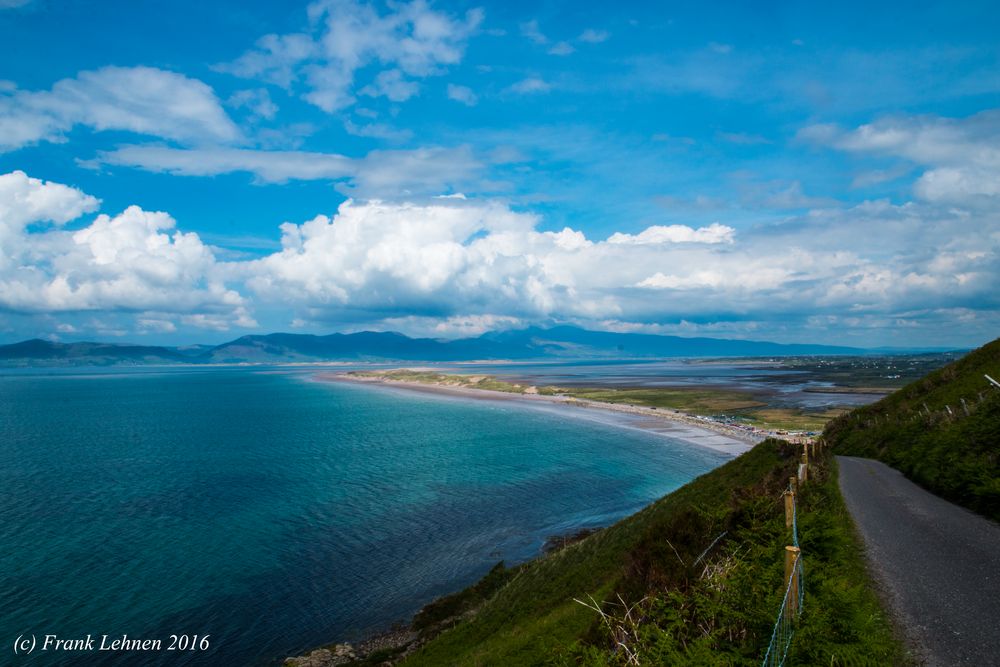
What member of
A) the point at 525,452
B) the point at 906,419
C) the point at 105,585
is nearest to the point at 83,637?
the point at 105,585

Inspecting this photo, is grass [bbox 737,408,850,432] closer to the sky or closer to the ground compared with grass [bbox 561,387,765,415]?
closer to the sky

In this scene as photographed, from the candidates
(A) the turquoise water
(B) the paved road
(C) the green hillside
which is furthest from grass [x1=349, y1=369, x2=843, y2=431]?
(B) the paved road

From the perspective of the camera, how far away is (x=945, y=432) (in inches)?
918

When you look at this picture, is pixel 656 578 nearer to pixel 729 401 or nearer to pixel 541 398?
pixel 729 401

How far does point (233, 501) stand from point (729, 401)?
123392 millimetres

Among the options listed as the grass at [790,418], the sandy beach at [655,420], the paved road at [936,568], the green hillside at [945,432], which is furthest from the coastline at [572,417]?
the green hillside at [945,432]

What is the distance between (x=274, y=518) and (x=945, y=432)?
4810cm

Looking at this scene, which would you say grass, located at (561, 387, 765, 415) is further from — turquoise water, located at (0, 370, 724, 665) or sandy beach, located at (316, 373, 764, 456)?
turquoise water, located at (0, 370, 724, 665)

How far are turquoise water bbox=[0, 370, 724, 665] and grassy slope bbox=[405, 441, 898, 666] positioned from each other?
908 centimetres

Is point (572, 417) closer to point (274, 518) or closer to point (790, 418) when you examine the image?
point (790, 418)

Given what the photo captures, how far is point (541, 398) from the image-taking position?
166 metres

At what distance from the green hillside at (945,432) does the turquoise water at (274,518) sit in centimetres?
2117

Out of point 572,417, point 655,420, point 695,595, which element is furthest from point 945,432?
point 572,417

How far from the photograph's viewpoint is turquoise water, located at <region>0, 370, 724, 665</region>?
93.8 feet
